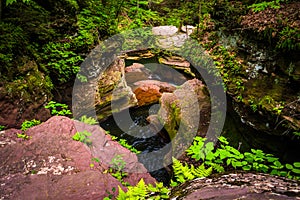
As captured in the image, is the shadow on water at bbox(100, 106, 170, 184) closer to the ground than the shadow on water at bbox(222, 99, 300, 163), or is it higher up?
closer to the ground

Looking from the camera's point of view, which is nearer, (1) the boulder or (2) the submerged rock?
(2) the submerged rock

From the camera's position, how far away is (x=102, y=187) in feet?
9.77

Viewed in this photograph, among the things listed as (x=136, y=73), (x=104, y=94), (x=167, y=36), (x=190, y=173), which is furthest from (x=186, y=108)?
(x=136, y=73)

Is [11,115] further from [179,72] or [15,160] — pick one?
[179,72]

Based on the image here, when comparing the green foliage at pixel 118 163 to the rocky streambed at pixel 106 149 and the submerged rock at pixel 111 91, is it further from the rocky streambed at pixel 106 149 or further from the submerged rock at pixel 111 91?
the submerged rock at pixel 111 91

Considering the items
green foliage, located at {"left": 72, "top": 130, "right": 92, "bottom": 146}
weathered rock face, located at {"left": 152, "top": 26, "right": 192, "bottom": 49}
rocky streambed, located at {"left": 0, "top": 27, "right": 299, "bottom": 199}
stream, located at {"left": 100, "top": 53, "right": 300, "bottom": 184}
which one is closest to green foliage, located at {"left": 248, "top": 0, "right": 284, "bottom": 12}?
stream, located at {"left": 100, "top": 53, "right": 300, "bottom": 184}

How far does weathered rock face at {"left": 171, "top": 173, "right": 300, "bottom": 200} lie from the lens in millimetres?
1403

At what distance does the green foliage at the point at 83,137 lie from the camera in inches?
153

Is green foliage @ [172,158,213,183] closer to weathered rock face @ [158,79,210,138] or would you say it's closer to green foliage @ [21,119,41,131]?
weathered rock face @ [158,79,210,138]

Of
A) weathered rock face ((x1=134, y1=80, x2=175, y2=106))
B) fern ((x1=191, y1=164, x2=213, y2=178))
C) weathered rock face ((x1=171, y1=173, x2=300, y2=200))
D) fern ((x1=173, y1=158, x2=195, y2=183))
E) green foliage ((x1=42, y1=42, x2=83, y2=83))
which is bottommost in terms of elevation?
weathered rock face ((x1=134, y1=80, x2=175, y2=106))

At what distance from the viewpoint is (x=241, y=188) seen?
153cm

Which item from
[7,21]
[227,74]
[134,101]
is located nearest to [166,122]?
[134,101]

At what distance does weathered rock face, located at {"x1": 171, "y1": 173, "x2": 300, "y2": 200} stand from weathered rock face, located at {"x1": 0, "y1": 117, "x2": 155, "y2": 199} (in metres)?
1.69

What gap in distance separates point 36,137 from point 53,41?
3.12 metres
